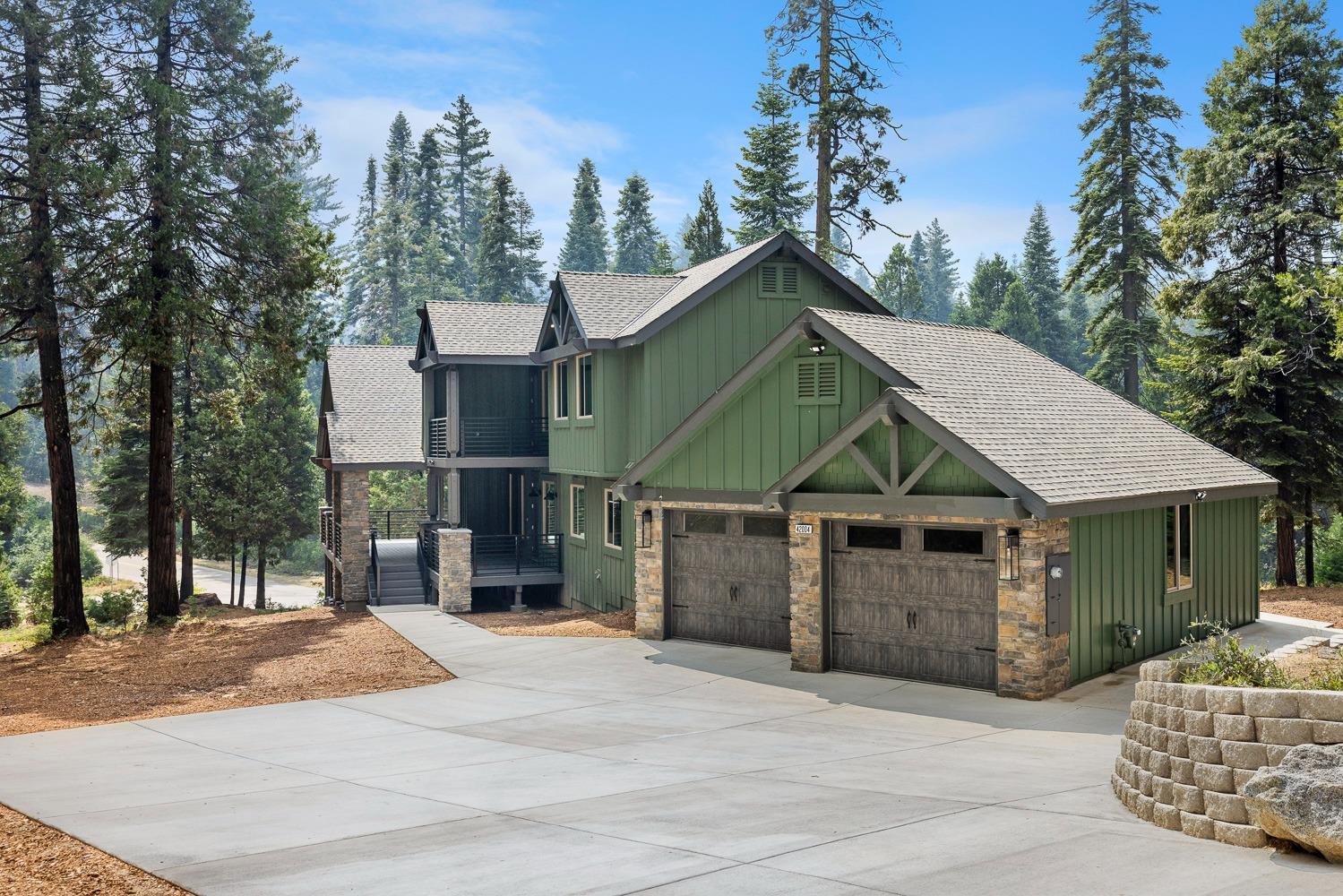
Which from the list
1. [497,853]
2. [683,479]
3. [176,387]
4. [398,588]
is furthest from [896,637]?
[176,387]

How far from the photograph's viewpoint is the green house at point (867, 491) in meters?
14.4

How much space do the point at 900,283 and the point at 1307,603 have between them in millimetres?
53337

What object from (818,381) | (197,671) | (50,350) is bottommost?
(197,671)

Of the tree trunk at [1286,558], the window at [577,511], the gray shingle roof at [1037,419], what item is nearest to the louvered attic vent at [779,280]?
the gray shingle roof at [1037,419]

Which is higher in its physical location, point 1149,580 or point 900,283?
point 900,283

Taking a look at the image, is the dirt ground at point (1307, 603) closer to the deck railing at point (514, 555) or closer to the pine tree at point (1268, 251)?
the pine tree at point (1268, 251)

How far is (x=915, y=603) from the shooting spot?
15141mm

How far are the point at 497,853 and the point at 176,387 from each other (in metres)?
36.1

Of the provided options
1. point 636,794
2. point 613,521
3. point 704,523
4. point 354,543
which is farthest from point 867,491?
point 354,543

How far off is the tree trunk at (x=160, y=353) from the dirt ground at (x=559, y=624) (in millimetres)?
6749

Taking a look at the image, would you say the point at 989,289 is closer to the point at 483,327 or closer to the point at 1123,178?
the point at 1123,178

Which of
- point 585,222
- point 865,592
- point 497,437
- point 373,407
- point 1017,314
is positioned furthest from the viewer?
point 585,222

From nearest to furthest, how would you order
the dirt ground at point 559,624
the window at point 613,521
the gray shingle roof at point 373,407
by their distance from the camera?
the dirt ground at point 559,624
the window at point 613,521
the gray shingle roof at point 373,407

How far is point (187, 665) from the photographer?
18.4 metres
